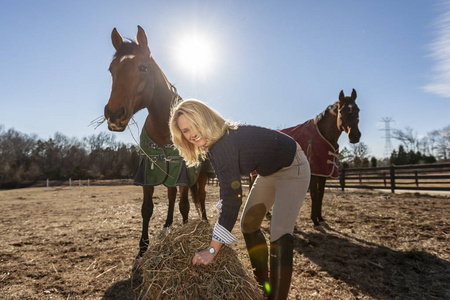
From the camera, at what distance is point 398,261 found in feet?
10.5

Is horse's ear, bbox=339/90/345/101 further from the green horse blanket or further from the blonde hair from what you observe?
the blonde hair

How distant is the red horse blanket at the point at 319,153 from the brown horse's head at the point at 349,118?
45 centimetres

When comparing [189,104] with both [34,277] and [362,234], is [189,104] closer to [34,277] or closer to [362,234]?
[34,277]

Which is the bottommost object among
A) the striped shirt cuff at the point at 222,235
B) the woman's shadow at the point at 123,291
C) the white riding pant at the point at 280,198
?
the woman's shadow at the point at 123,291

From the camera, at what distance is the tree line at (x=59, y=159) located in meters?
42.7

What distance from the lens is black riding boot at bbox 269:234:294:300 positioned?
1.82 m

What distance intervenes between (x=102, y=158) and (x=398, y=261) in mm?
57861

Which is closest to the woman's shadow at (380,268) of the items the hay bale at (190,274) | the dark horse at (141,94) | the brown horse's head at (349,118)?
the hay bale at (190,274)

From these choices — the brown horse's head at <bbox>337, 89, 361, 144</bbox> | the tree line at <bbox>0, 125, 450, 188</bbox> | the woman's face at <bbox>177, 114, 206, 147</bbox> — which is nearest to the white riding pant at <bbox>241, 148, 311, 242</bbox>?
the woman's face at <bbox>177, 114, 206, 147</bbox>

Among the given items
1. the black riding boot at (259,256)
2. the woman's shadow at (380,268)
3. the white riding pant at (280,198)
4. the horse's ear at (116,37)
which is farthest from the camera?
the horse's ear at (116,37)

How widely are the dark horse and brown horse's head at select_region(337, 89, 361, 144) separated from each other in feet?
11.3

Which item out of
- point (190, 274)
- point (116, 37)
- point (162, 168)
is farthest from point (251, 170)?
point (116, 37)

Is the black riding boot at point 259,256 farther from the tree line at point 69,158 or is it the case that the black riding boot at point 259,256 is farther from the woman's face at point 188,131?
the tree line at point 69,158

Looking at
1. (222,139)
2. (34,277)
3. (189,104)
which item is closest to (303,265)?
(222,139)
